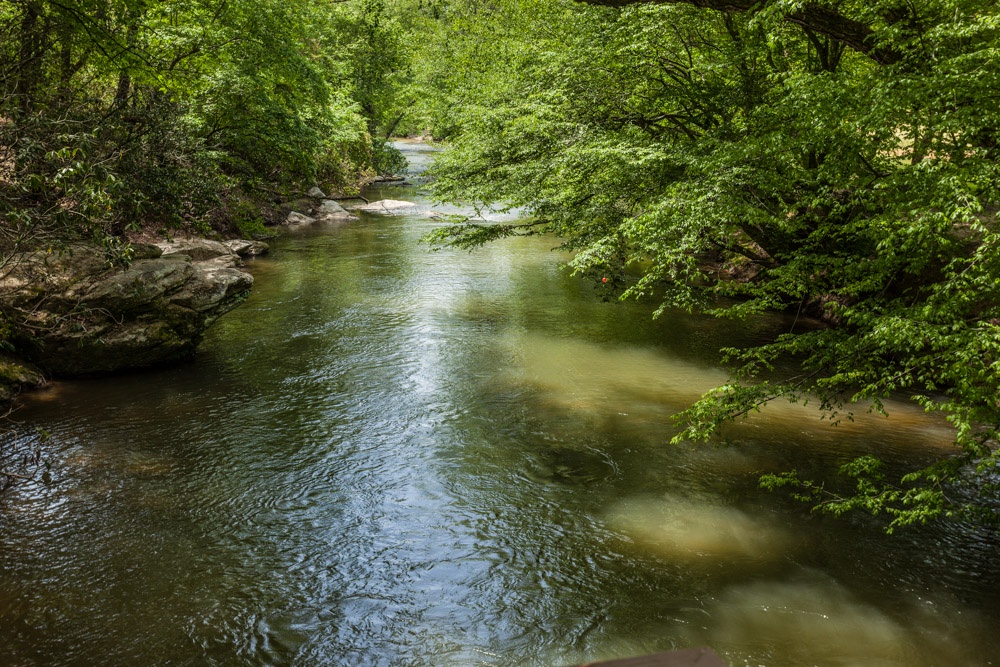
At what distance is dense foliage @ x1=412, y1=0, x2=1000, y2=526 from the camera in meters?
5.62

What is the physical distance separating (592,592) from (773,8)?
6.43 metres

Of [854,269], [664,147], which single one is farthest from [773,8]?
[664,147]

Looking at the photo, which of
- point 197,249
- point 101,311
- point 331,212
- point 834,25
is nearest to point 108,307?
point 101,311

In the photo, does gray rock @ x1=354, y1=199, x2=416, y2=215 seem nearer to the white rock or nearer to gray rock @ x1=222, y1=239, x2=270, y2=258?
the white rock

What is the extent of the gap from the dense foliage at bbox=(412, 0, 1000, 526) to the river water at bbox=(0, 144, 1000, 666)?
36.8 inches

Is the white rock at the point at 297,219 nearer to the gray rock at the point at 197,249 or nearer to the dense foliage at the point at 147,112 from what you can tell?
the dense foliage at the point at 147,112

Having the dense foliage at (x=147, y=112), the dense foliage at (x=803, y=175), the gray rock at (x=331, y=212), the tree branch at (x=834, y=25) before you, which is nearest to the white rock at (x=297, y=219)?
the gray rock at (x=331, y=212)

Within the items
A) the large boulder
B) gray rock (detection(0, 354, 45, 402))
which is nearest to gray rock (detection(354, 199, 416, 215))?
the large boulder

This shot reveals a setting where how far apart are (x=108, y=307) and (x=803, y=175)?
11466 mm

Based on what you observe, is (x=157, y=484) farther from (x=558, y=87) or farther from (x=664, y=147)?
(x=558, y=87)

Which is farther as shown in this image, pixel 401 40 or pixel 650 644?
pixel 401 40

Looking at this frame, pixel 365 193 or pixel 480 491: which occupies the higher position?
pixel 365 193

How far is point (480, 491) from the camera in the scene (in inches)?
344

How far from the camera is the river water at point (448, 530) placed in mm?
6090
